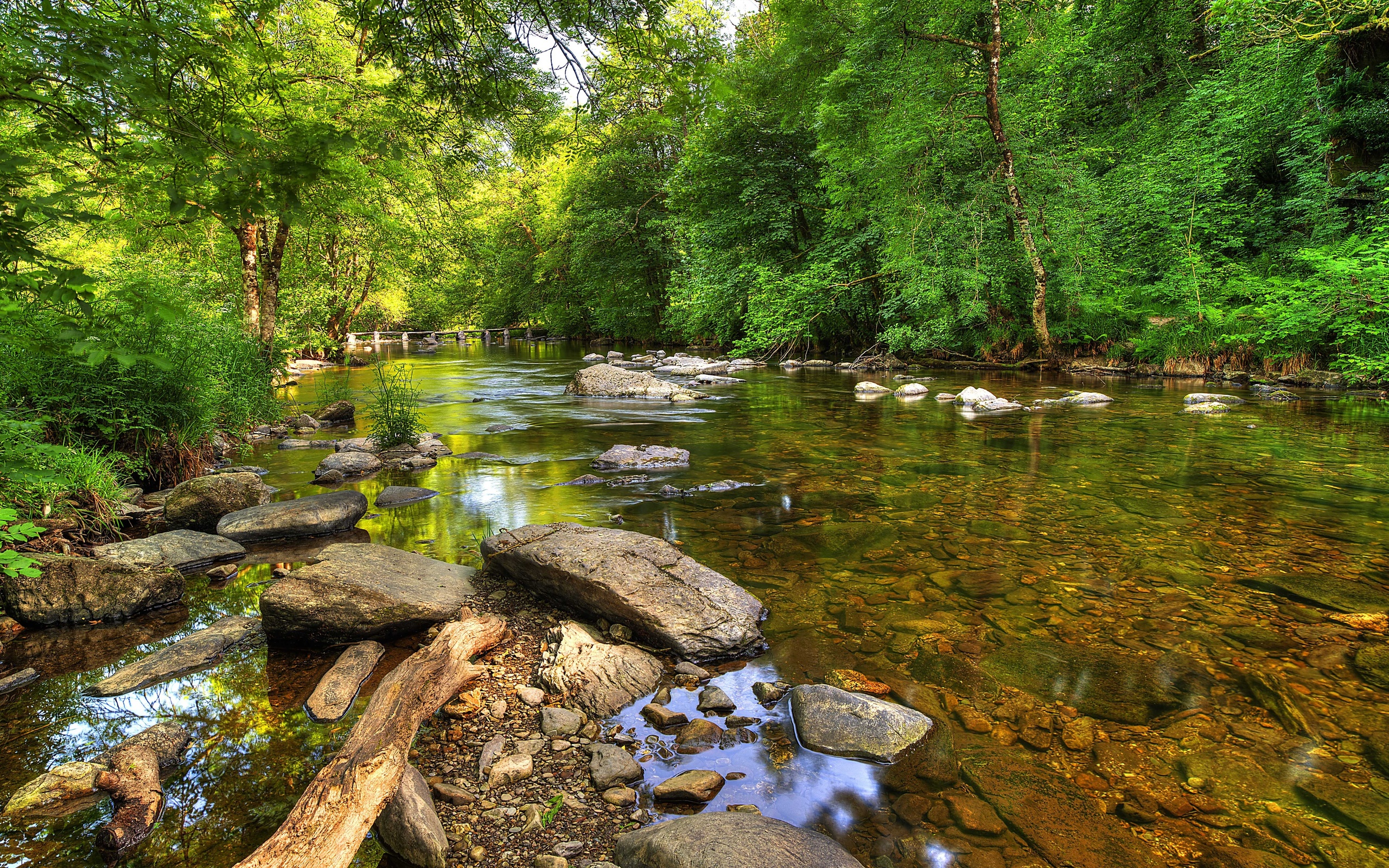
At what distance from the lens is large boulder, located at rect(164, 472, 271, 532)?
5980 millimetres

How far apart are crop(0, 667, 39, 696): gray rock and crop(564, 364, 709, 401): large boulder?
12.1 m

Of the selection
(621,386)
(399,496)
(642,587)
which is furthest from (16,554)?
(621,386)

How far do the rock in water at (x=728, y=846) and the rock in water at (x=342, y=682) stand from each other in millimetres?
1686

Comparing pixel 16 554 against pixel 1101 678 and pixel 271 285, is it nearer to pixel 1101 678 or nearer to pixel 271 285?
pixel 1101 678

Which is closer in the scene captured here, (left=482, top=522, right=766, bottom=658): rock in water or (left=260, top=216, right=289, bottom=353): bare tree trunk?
(left=482, top=522, right=766, bottom=658): rock in water

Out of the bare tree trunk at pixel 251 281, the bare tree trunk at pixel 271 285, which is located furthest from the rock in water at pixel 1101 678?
the bare tree trunk at pixel 251 281

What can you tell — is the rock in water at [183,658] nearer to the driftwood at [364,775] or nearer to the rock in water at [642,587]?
the driftwood at [364,775]

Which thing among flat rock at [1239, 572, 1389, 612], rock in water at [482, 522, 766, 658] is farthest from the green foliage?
flat rock at [1239, 572, 1389, 612]

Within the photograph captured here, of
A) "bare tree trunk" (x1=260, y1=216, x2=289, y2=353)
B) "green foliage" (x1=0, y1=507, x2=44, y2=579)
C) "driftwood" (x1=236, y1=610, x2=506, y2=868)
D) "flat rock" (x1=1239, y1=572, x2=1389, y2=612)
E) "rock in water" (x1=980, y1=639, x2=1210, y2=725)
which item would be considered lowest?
"rock in water" (x1=980, y1=639, x2=1210, y2=725)

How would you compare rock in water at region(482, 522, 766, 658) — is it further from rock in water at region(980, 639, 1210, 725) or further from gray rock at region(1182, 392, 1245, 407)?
gray rock at region(1182, 392, 1245, 407)

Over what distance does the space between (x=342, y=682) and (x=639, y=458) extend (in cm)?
526

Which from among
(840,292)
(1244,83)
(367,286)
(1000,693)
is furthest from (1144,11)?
(367,286)

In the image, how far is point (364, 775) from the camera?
2.26 m

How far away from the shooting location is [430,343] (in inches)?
1844
